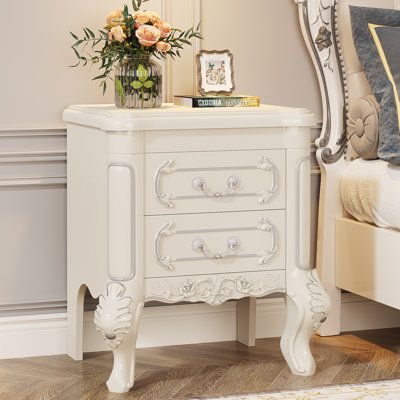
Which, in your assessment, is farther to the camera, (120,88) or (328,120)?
(328,120)

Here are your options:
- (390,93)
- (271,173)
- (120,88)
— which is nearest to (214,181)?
(271,173)

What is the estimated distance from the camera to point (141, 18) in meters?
2.73

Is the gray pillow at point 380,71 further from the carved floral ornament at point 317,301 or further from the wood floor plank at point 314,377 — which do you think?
the wood floor plank at point 314,377

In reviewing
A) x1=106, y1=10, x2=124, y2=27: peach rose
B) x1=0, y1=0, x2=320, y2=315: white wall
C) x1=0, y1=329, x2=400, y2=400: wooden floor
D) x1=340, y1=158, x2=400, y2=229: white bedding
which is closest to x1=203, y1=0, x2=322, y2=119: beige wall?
x1=0, y1=0, x2=320, y2=315: white wall

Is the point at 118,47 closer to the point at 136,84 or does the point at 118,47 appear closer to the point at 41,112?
the point at 136,84

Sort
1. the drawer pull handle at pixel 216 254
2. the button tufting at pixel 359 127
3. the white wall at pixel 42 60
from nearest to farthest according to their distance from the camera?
the drawer pull handle at pixel 216 254 → the white wall at pixel 42 60 → the button tufting at pixel 359 127

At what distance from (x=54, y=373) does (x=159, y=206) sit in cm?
61

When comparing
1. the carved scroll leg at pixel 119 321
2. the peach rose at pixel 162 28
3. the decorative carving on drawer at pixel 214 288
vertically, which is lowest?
the carved scroll leg at pixel 119 321

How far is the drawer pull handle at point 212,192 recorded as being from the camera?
263cm

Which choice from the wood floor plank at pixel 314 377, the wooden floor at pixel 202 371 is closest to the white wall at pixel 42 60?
the wooden floor at pixel 202 371

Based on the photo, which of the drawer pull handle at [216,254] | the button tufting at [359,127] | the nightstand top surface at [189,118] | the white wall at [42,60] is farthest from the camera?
the button tufting at [359,127]

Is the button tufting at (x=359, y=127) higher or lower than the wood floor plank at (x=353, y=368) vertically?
higher

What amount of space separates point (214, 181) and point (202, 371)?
0.59 meters

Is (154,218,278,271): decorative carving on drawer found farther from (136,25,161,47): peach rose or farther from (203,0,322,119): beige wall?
(203,0,322,119): beige wall
